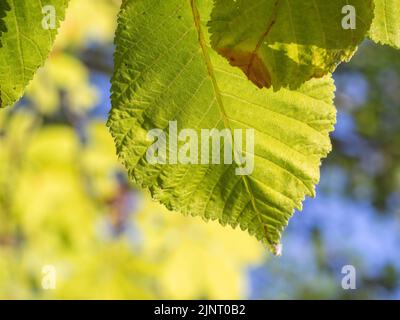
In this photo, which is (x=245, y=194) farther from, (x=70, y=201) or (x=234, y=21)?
(x=70, y=201)

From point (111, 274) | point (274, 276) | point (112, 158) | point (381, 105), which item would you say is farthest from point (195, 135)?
point (274, 276)
